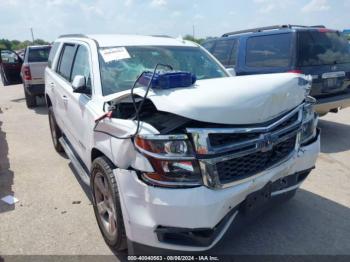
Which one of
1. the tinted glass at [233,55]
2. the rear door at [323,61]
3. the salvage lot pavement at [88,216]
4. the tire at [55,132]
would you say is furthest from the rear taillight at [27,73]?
the rear door at [323,61]

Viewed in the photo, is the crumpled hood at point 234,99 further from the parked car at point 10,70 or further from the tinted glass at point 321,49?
the parked car at point 10,70

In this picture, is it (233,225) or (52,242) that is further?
(52,242)

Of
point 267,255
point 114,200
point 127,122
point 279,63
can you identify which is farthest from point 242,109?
point 279,63

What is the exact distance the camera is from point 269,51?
6.54 m

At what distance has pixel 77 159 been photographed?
4133 millimetres

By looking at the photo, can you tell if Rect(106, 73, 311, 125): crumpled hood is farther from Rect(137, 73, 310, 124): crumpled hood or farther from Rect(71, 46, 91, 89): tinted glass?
Rect(71, 46, 91, 89): tinted glass

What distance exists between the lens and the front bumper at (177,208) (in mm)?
2291

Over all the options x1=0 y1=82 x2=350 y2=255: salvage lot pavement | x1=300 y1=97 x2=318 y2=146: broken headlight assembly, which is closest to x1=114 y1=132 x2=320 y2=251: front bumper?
x1=0 y1=82 x2=350 y2=255: salvage lot pavement

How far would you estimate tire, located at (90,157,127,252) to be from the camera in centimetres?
270

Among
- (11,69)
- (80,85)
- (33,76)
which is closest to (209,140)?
(80,85)

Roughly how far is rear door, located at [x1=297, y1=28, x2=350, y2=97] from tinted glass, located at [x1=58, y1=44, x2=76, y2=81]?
12.2ft

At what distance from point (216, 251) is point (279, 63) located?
13.7 ft

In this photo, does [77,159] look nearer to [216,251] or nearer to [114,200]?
[114,200]

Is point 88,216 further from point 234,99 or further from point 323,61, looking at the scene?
point 323,61
